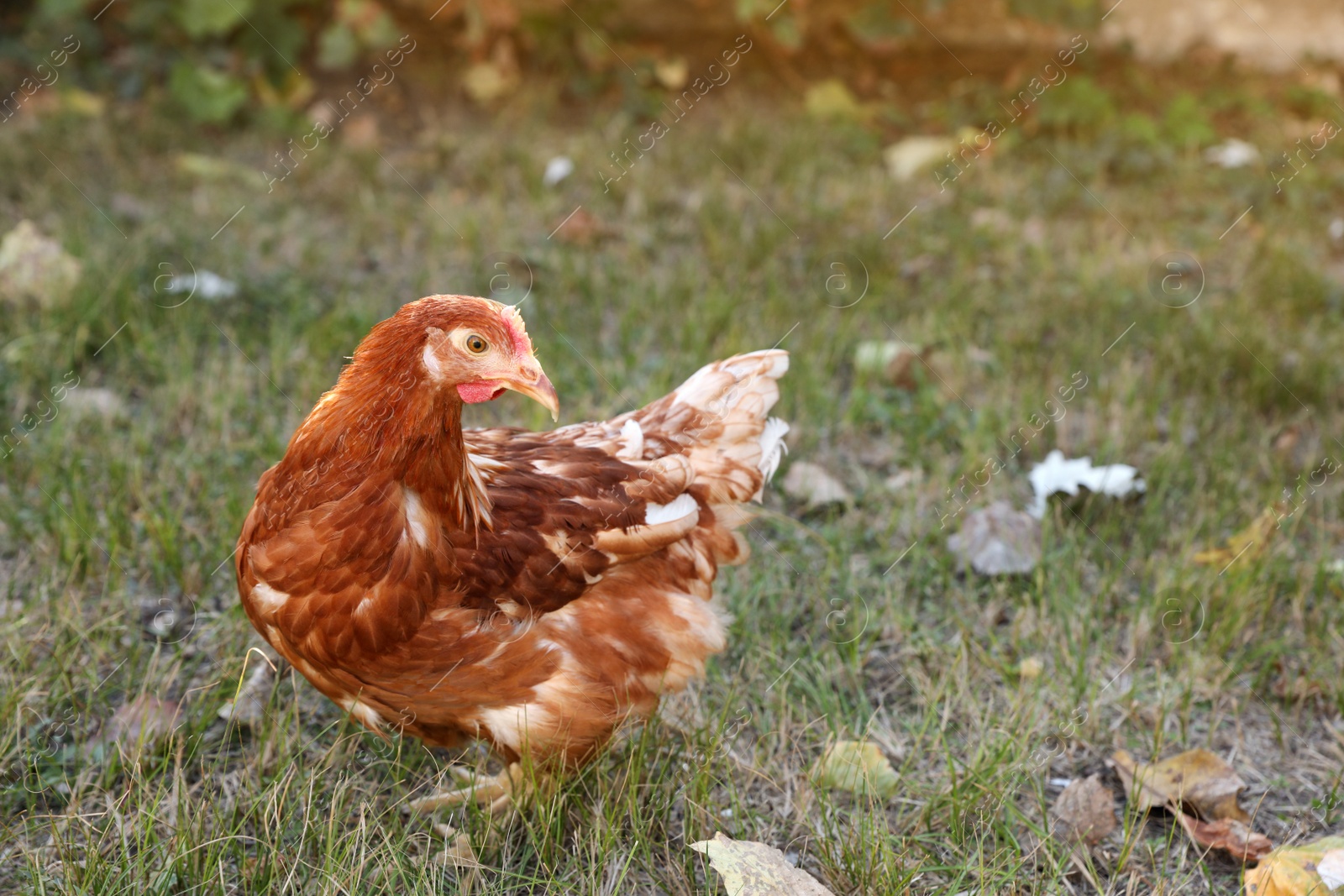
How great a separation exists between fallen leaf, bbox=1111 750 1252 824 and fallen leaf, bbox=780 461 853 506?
102 cm

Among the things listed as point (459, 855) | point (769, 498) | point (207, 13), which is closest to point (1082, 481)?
point (769, 498)

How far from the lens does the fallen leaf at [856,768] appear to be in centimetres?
214

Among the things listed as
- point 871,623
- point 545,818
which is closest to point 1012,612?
point 871,623

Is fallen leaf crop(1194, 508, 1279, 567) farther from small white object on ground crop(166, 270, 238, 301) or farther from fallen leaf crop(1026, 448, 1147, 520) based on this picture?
small white object on ground crop(166, 270, 238, 301)

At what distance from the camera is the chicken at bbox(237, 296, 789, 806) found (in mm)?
1823

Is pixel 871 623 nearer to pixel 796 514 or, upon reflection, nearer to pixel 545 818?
pixel 796 514

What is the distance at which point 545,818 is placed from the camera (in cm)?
196

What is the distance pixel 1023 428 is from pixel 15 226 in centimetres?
345

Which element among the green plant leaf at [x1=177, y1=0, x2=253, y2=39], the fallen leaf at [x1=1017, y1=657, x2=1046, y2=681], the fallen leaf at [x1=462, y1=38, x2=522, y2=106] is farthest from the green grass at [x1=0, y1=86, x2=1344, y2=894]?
the green plant leaf at [x1=177, y1=0, x2=253, y2=39]

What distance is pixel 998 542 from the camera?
9.19 feet

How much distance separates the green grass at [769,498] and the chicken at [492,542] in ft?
0.58

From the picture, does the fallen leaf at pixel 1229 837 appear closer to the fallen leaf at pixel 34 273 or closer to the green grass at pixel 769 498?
the green grass at pixel 769 498

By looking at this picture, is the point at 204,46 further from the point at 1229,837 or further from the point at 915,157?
the point at 1229,837

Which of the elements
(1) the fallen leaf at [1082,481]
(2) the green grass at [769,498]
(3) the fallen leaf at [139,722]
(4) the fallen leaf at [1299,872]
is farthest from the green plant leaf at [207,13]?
(4) the fallen leaf at [1299,872]
